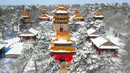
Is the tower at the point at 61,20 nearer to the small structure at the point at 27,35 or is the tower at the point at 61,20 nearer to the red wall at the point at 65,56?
the red wall at the point at 65,56

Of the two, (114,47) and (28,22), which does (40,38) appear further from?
(28,22)

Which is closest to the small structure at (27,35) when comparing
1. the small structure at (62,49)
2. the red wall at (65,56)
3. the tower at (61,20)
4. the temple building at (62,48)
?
the tower at (61,20)

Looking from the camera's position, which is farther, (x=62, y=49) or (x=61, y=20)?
(x=61, y=20)

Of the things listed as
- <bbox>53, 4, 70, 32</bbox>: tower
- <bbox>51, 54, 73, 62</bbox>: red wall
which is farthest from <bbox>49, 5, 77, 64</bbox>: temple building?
<bbox>53, 4, 70, 32</bbox>: tower

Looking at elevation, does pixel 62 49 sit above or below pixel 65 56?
above

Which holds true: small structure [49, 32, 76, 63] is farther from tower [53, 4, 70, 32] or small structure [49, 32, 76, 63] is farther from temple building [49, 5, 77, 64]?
tower [53, 4, 70, 32]

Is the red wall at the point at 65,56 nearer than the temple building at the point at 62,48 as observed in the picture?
No

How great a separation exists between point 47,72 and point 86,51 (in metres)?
8.30

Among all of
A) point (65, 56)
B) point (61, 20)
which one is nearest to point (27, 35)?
point (61, 20)

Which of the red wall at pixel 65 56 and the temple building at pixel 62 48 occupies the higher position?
the temple building at pixel 62 48

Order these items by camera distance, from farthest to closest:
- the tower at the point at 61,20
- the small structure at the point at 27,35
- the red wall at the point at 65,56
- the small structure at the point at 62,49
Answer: the small structure at the point at 27,35
the tower at the point at 61,20
the red wall at the point at 65,56
the small structure at the point at 62,49

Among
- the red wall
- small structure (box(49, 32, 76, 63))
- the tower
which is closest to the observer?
small structure (box(49, 32, 76, 63))

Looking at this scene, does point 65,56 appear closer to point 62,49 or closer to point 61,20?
point 62,49

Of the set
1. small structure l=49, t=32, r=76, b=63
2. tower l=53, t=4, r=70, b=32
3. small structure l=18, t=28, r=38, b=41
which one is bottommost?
small structure l=18, t=28, r=38, b=41
